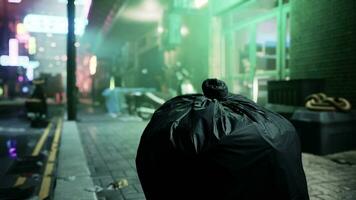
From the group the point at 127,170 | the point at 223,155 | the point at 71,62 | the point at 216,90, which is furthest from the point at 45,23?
the point at 223,155

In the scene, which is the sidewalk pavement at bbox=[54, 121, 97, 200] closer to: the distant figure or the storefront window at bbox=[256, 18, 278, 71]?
the distant figure

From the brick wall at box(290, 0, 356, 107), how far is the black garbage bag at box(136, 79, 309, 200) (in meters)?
Answer: 5.36

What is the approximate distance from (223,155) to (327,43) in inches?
252

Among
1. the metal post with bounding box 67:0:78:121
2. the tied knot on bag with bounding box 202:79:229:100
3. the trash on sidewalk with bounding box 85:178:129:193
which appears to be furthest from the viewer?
the metal post with bounding box 67:0:78:121

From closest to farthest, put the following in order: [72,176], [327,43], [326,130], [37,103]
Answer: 1. [72,176]
2. [326,130]
3. [327,43]
4. [37,103]

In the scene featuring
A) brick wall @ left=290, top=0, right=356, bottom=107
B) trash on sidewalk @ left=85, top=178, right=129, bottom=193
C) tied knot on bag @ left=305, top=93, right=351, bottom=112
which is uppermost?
brick wall @ left=290, top=0, right=356, bottom=107

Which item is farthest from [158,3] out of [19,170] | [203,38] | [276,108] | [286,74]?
[19,170]

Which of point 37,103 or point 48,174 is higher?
point 37,103

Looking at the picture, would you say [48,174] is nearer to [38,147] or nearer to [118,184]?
[118,184]

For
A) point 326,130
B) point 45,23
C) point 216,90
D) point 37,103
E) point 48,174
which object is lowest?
point 48,174

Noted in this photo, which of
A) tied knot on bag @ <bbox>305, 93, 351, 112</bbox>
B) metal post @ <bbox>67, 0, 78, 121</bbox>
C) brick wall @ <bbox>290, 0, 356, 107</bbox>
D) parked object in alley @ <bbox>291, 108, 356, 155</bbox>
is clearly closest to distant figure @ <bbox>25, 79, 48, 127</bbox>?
metal post @ <bbox>67, 0, 78, 121</bbox>

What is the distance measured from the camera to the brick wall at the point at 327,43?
7070mm

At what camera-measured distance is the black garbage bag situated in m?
2.22

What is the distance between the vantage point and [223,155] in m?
2.21
